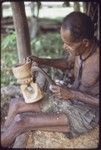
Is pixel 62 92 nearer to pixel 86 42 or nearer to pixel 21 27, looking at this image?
pixel 86 42

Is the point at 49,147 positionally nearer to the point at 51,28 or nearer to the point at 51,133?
the point at 51,133

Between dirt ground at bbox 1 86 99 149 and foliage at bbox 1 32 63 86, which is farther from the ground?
dirt ground at bbox 1 86 99 149

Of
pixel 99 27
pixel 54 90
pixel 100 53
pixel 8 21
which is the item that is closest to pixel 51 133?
pixel 54 90

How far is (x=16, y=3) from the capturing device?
6.74m

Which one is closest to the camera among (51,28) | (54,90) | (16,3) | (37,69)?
(54,90)

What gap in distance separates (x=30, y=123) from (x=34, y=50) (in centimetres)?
669

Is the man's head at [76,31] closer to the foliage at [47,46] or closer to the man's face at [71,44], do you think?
the man's face at [71,44]

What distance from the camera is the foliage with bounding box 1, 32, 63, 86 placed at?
814 centimetres

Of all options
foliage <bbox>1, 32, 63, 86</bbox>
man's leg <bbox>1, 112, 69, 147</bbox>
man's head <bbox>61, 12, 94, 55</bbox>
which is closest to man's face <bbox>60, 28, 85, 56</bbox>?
man's head <bbox>61, 12, 94, 55</bbox>

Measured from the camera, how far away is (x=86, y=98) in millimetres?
4672

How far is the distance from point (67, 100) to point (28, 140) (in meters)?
0.60

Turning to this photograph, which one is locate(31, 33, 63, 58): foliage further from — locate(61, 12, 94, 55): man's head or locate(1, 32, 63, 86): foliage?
locate(61, 12, 94, 55): man's head

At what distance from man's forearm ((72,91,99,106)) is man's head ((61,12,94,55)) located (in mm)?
450

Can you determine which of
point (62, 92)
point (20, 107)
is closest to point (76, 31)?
point (62, 92)
